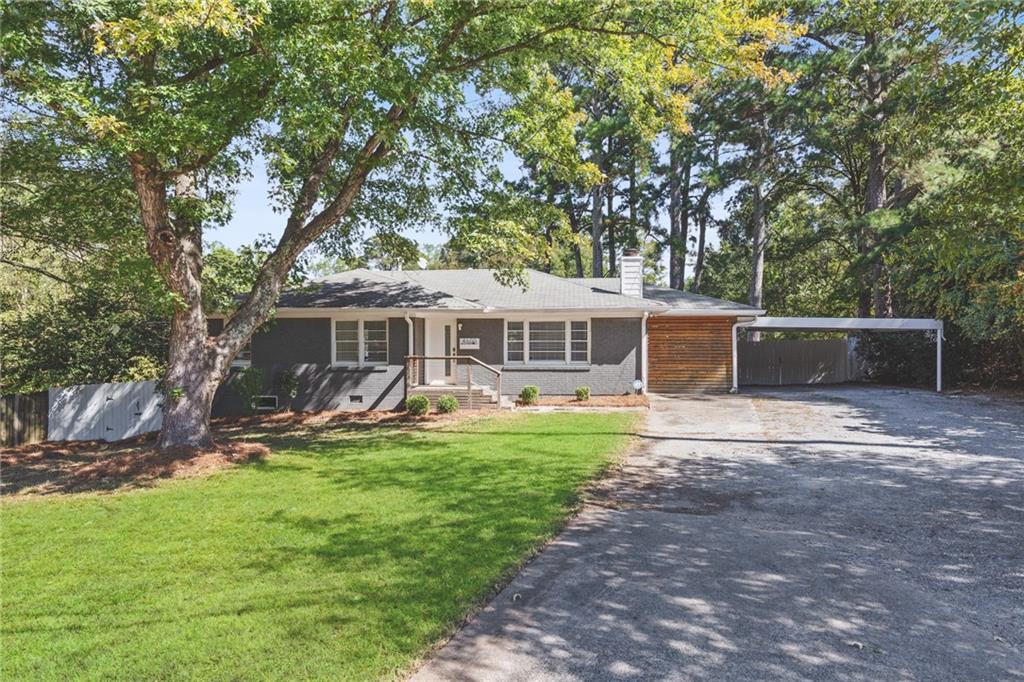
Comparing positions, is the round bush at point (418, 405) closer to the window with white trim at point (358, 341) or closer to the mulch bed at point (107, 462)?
the mulch bed at point (107, 462)

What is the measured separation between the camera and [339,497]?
7230 mm

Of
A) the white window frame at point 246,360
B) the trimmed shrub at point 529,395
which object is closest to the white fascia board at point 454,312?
the white window frame at point 246,360

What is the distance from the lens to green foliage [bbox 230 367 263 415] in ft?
50.8

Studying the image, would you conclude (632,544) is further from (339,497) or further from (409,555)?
(339,497)

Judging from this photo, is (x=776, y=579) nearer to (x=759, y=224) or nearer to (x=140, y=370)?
(x=140, y=370)

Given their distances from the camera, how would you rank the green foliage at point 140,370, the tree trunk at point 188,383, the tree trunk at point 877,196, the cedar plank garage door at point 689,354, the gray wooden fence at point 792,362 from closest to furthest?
the tree trunk at point 188,383 → the green foliage at point 140,370 → the cedar plank garage door at point 689,354 → the tree trunk at point 877,196 → the gray wooden fence at point 792,362

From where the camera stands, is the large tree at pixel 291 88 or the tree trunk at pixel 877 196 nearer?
the large tree at pixel 291 88

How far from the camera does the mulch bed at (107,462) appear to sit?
855 cm

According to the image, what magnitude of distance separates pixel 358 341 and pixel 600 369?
685 cm

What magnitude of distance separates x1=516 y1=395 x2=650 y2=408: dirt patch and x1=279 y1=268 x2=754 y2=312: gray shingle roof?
251 cm

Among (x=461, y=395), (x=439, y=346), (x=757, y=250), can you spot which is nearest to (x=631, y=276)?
(x=439, y=346)

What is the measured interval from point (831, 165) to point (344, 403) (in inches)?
972

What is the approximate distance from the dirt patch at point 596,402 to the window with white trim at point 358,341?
13.6ft

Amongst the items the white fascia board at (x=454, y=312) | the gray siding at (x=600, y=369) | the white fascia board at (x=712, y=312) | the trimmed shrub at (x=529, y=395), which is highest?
the white fascia board at (x=712, y=312)
